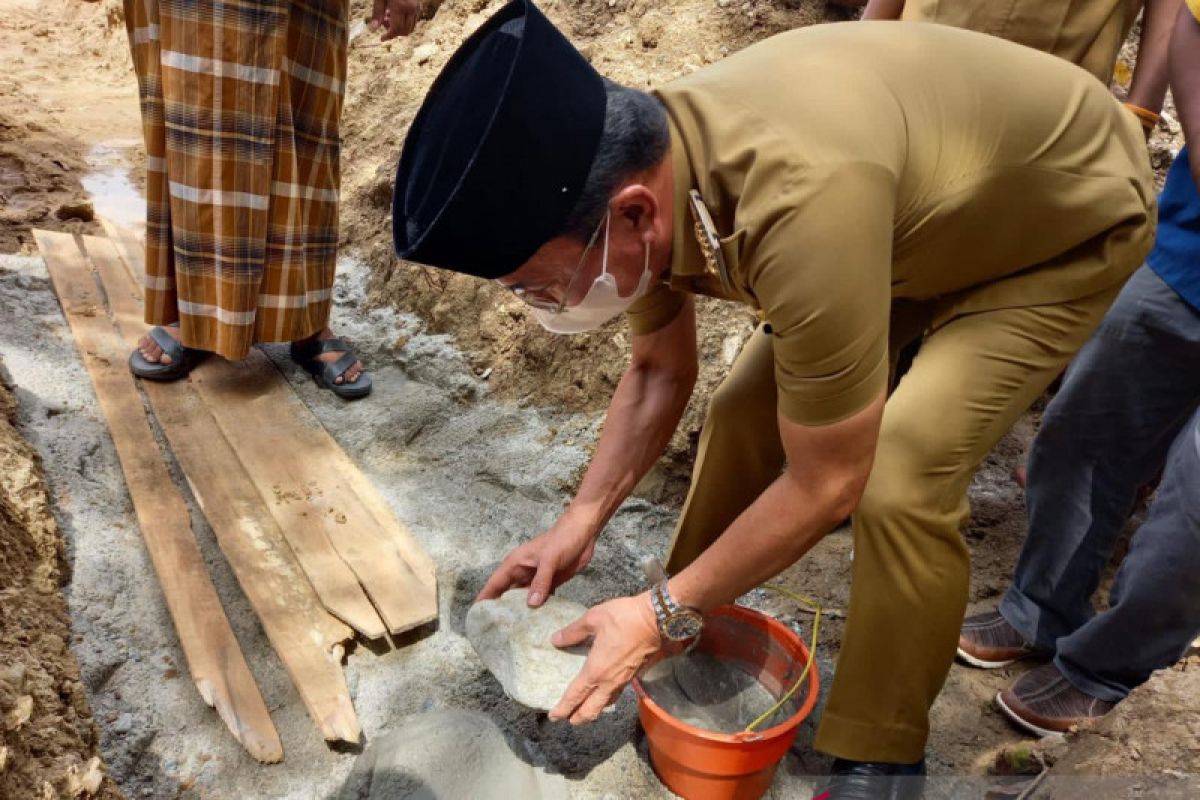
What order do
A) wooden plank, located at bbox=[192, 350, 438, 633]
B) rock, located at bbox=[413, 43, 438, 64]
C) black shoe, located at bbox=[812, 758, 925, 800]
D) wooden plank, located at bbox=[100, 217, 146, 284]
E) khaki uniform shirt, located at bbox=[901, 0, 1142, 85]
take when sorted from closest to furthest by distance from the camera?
1. black shoe, located at bbox=[812, 758, 925, 800]
2. khaki uniform shirt, located at bbox=[901, 0, 1142, 85]
3. wooden plank, located at bbox=[192, 350, 438, 633]
4. wooden plank, located at bbox=[100, 217, 146, 284]
5. rock, located at bbox=[413, 43, 438, 64]

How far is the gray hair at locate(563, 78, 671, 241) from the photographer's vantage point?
114 centimetres

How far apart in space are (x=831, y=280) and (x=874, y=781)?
3.38ft

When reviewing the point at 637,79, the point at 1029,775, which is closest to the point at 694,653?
the point at 1029,775

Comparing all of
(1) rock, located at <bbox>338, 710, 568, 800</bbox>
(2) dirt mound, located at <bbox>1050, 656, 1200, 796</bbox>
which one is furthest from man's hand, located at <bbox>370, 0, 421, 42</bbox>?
(2) dirt mound, located at <bbox>1050, 656, 1200, 796</bbox>

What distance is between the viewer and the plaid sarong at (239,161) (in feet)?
7.86

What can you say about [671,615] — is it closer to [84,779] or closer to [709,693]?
[709,693]

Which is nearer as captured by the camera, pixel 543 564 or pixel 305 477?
pixel 543 564

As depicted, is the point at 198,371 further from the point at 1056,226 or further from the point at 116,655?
the point at 1056,226

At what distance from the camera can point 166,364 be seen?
2.85m

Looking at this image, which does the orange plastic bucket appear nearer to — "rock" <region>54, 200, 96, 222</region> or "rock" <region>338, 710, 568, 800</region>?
"rock" <region>338, 710, 568, 800</region>

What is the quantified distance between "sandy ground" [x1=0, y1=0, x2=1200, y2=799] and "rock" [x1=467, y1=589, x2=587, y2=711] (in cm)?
25

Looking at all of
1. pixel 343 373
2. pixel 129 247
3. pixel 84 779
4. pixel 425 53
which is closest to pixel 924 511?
pixel 84 779

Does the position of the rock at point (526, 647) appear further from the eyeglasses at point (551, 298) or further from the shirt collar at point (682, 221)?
the shirt collar at point (682, 221)

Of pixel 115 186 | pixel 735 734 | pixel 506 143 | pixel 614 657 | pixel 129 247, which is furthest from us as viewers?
pixel 115 186
